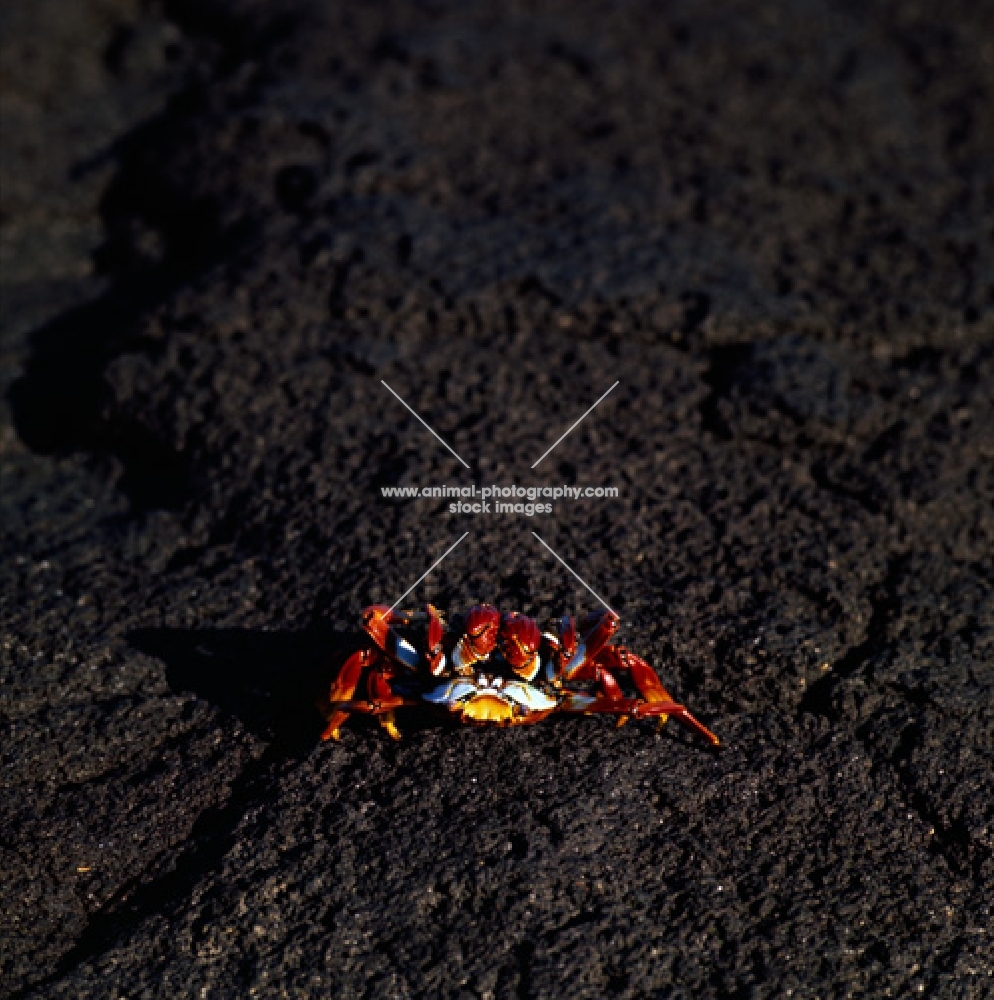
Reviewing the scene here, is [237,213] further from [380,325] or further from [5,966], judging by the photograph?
[5,966]

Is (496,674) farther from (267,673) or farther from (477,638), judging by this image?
(267,673)

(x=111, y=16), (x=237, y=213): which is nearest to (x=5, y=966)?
(x=237, y=213)

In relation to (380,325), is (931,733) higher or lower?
higher

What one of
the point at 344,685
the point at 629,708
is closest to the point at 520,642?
the point at 629,708

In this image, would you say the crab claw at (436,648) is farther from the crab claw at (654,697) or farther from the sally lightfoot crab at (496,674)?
the crab claw at (654,697)

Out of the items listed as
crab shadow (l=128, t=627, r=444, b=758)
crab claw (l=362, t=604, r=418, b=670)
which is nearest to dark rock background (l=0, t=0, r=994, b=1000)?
crab shadow (l=128, t=627, r=444, b=758)

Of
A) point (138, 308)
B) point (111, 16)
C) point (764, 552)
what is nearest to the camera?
point (764, 552)
